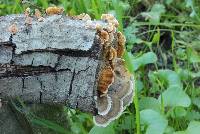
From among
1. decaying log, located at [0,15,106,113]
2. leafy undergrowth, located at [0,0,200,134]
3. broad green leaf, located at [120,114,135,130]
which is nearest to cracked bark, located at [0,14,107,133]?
decaying log, located at [0,15,106,113]

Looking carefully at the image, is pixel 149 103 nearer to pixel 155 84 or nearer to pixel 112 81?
pixel 155 84

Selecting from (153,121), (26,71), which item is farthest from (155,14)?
(26,71)

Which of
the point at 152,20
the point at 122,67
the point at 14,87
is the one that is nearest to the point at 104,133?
the point at 122,67

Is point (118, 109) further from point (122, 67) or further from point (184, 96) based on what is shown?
point (184, 96)

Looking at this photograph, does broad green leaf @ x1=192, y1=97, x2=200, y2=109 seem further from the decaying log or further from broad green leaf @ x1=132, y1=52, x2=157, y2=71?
the decaying log

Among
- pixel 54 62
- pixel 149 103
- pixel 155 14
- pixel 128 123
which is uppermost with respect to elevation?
pixel 155 14

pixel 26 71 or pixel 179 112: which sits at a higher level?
pixel 26 71

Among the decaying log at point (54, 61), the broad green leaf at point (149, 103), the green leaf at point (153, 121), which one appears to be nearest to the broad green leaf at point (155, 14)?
the broad green leaf at point (149, 103)
